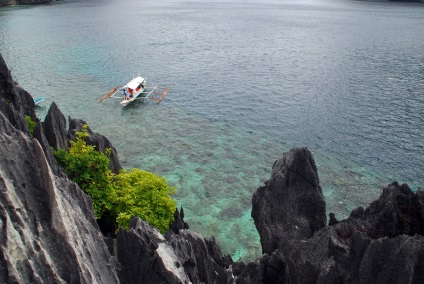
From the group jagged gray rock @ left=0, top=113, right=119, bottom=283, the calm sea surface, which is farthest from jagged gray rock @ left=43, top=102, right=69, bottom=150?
jagged gray rock @ left=0, top=113, right=119, bottom=283

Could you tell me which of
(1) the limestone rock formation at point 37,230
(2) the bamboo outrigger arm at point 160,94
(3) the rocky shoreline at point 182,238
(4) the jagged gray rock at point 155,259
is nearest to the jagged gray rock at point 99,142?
(3) the rocky shoreline at point 182,238

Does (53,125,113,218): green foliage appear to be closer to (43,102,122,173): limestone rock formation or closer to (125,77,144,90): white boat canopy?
(43,102,122,173): limestone rock formation

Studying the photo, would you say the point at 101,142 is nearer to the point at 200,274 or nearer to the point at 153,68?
the point at 200,274


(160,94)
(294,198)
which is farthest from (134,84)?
(294,198)

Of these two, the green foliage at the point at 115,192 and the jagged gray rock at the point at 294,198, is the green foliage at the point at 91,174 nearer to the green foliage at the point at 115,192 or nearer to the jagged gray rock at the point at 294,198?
the green foliage at the point at 115,192

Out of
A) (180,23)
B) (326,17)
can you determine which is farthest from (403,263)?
(326,17)
